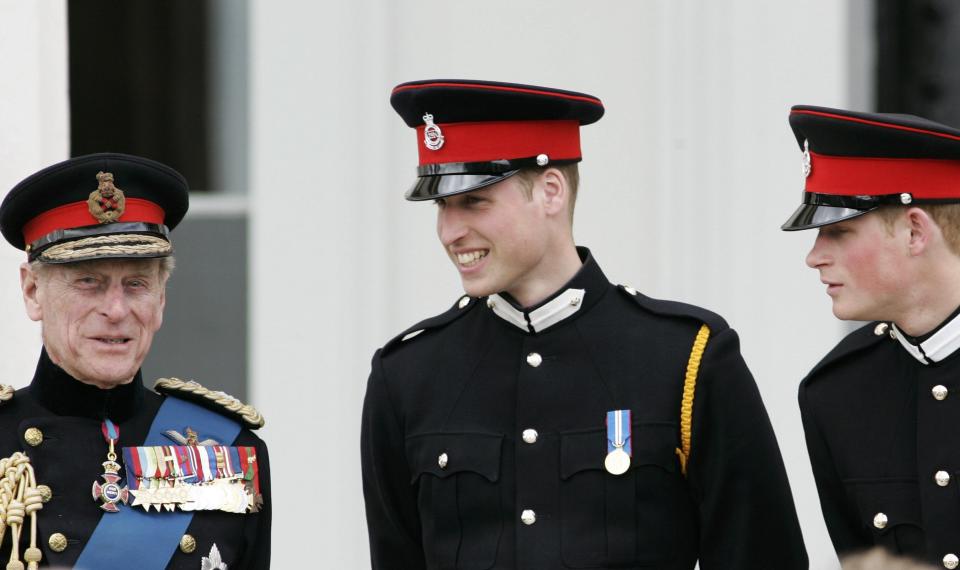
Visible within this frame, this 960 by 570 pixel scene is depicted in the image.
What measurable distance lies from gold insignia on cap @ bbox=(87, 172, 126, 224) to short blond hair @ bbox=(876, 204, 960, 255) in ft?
5.91

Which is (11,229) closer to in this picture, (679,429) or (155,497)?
(155,497)

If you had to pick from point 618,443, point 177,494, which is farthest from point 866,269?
point 177,494

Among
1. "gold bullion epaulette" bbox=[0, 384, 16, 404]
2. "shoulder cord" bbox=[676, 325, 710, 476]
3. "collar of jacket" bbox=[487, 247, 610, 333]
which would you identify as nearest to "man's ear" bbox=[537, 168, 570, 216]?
"collar of jacket" bbox=[487, 247, 610, 333]

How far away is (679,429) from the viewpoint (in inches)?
176

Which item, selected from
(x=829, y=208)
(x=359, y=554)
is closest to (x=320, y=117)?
(x=359, y=554)

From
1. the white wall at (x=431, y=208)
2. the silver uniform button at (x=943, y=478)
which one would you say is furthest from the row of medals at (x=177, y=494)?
the white wall at (x=431, y=208)

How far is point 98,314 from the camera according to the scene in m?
4.43

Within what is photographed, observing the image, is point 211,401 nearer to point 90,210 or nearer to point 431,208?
point 90,210

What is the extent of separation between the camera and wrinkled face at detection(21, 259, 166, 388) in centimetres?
443

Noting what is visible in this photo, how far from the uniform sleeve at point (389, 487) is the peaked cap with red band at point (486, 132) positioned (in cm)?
56

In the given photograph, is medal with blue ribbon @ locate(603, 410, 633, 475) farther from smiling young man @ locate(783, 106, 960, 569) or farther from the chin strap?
the chin strap

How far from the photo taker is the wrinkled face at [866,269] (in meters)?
4.55

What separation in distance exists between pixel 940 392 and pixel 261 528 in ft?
5.44

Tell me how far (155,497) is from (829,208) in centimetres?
174
